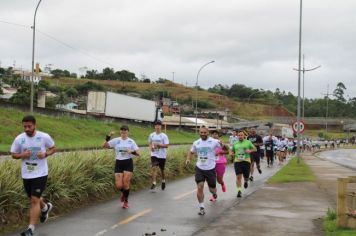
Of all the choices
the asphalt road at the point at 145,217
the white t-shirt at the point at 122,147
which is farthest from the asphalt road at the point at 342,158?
the white t-shirt at the point at 122,147

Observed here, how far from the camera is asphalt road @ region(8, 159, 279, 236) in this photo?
29.1 feet

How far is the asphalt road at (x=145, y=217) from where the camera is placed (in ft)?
29.1

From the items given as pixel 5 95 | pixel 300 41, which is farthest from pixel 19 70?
pixel 300 41

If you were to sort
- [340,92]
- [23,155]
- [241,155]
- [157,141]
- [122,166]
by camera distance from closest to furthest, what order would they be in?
[23,155] < [122,166] < [157,141] < [241,155] < [340,92]

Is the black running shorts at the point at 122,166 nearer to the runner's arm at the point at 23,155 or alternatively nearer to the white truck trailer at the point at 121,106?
the runner's arm at the point at 23,155

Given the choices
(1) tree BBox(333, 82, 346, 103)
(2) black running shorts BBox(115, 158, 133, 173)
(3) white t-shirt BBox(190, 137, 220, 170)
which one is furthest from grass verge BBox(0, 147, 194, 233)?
(1) tree BBox(333, 82, 346, 103)

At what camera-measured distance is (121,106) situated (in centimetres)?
5762

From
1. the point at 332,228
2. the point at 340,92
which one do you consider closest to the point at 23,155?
the point at 332,228

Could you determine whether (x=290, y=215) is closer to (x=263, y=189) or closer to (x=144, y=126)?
(x=263, y=189)

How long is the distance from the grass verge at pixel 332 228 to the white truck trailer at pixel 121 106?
4588 cm

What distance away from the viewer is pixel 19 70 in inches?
6973

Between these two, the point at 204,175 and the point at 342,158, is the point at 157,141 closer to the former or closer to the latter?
the point at 204,175

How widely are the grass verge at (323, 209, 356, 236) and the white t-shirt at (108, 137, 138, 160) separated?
4.19 metres

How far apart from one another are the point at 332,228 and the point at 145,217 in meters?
3.40
